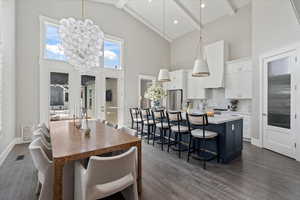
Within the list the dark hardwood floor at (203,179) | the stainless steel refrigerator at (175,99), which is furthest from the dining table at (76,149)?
the stainless steel refrigerator at (175,99)

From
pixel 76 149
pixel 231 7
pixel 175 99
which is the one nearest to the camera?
pixel 76 149

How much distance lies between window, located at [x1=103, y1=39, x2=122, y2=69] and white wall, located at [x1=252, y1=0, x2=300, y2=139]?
15.8ft

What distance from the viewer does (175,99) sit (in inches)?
286

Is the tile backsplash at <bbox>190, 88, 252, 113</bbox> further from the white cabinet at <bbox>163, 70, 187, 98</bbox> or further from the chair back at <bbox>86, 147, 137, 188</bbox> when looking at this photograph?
the chair back at <bbox>86, 147, 137, 188</bbox>

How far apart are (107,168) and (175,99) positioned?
616cm

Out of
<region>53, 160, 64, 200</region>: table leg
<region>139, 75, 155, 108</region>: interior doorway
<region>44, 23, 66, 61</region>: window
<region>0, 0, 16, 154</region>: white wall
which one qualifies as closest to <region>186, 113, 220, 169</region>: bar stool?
→ <region>53, 160, 64, 200</region>: table leg

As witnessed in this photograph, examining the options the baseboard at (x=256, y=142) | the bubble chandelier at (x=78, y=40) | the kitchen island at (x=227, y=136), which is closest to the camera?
the bubble chandelier at (x=78, y=40)

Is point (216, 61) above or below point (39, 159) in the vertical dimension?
above

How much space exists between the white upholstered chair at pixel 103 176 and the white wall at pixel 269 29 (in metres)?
4.27

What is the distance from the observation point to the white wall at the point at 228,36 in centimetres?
522

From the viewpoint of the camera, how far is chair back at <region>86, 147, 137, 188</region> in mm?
1291

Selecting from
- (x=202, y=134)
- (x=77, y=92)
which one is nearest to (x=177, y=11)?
(x=77, y=92)

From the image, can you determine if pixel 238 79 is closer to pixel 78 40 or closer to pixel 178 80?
pixel 178 80

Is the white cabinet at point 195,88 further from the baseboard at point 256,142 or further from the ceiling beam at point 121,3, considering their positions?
the ceiling beam at point 121,3
